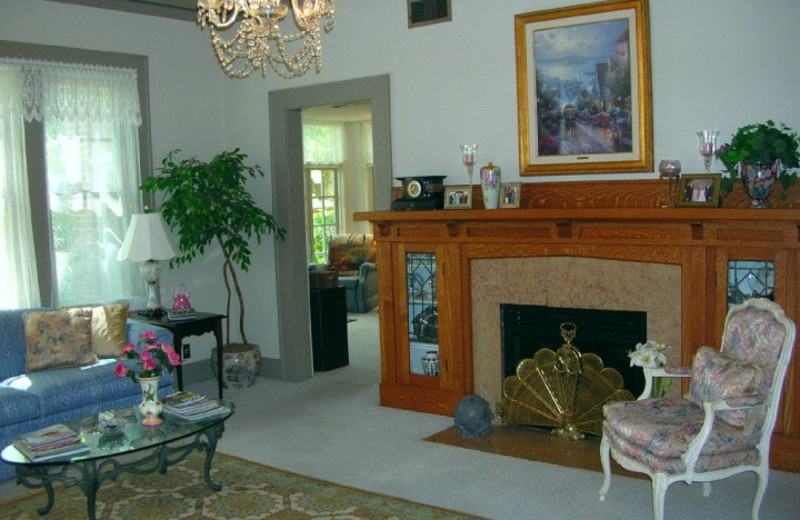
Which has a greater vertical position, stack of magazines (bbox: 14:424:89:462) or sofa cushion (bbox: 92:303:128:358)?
sofa cushion (bbox: 92:303:128:358)

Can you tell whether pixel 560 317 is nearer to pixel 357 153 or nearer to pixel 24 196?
pixel 24 196

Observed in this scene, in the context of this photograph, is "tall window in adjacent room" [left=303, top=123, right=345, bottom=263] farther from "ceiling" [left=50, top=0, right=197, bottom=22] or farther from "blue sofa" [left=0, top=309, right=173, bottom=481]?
"blue sofa" [left=0, top=309, right=173, bottom=481]

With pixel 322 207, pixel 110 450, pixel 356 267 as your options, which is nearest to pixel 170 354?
pixel 110 450

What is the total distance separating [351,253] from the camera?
35.1 feet

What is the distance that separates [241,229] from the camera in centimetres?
643

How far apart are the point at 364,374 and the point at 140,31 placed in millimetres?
3163

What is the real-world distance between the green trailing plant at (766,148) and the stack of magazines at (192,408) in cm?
286

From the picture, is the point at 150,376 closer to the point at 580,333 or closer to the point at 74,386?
the point at 74,386

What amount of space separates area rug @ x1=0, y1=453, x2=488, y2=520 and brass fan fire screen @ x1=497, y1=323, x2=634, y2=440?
124 cm

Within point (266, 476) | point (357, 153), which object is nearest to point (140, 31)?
point (266, 476)

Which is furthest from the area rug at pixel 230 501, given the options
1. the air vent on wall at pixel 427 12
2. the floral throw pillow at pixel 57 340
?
the air vent on wall at pixel 427 12

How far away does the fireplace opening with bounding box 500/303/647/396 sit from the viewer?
15.6 feet

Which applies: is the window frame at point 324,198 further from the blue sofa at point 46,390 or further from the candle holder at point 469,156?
the candle holder at point 469,156

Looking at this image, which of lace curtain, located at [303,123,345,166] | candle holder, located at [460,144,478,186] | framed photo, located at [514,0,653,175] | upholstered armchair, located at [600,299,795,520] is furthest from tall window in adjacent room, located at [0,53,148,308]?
lace curtain, located at [303,123,345,166]
